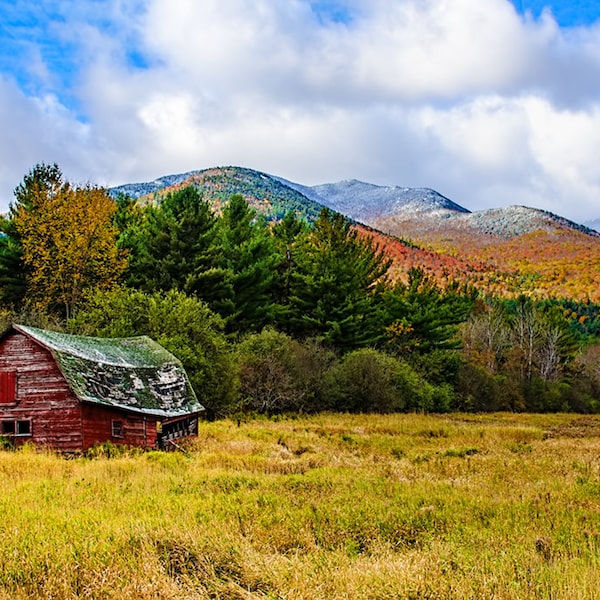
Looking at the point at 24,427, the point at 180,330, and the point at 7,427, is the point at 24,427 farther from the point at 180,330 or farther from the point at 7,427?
the point at 180,330

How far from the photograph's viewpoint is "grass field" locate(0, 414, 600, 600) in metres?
6.27

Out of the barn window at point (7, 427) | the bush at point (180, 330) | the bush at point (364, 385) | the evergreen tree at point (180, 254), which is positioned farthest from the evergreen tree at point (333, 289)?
the barn window at point (7, 427)

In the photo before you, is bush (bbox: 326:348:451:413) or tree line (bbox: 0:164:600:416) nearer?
tree line (bbox: 0:164:600:416)

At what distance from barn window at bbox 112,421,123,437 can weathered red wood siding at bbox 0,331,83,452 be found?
145 centimetres

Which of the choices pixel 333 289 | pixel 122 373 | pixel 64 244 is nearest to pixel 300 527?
pixel 122 373

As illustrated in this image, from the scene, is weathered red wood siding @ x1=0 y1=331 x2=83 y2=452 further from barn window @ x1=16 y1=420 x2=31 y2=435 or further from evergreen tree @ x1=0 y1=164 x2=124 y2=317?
evergreen tree @ x1=0 y1=164 x2=124 y2=317

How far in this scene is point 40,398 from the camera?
2139cm

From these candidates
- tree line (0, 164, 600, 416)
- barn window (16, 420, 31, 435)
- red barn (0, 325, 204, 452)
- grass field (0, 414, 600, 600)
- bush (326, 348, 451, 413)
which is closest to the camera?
grass field (0, 414, 600, 600)

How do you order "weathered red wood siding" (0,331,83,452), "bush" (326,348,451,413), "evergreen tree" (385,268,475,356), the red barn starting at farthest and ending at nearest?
"evergreen tree" (385,268,475,356) < "bush" (326,348,451,413) < the red barn < "weathered red wood siding" (0,331,83,452)

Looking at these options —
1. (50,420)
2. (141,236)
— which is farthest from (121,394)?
(141,236)

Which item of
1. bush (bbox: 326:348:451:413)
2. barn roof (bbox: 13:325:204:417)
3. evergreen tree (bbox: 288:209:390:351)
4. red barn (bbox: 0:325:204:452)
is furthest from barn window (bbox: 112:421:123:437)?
evergreen tree (bbox: 288:209:390:351)

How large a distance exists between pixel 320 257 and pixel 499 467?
1248 inches

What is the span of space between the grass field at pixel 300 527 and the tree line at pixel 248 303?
14.7 m

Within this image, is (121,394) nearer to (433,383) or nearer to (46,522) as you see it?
(46,522)
